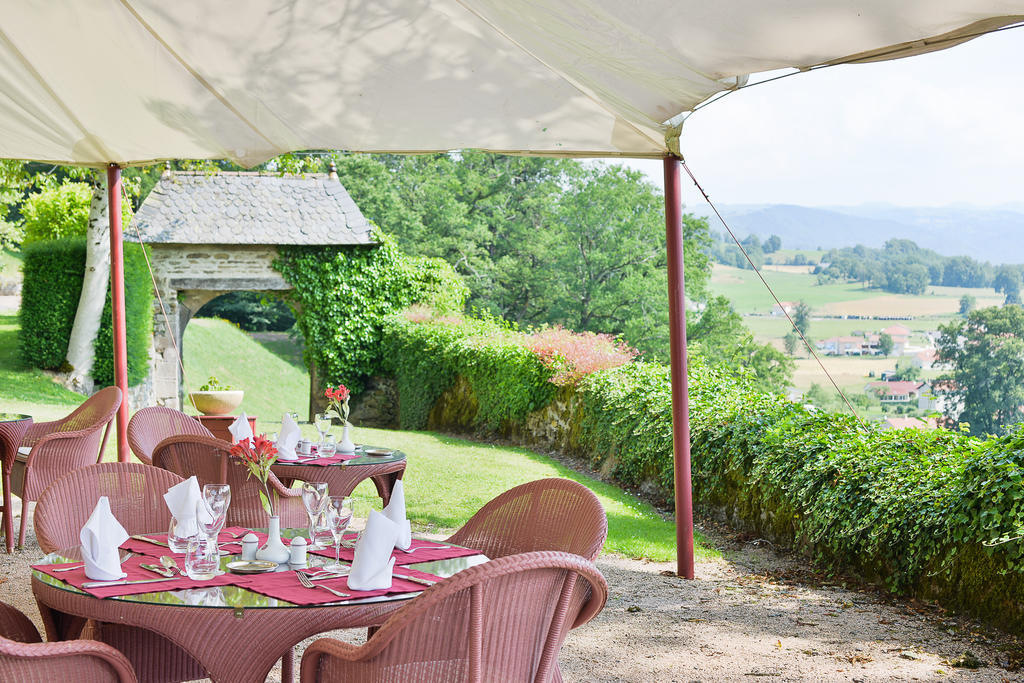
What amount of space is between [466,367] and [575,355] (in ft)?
8.88

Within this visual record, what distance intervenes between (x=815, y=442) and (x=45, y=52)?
5.08m

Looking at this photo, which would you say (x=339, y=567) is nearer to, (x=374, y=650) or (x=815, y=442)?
(x=374, y=650)

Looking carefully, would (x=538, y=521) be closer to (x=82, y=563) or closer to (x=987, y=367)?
(x=82, y=563)

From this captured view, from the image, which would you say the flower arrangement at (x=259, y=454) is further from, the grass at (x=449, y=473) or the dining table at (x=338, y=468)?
the grass at (x=449, y=473)

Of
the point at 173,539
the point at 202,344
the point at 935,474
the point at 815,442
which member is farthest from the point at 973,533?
the point at 202,344

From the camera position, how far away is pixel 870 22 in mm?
3076

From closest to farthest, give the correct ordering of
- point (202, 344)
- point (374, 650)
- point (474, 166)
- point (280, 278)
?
point (374, 650) < point (280, 278) < point (202, 344) < point (474, 166)

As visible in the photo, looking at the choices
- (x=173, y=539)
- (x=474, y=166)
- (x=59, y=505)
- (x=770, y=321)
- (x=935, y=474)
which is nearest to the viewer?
(x=173, y=539)

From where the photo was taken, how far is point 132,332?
1332cm

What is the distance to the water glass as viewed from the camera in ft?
7.42

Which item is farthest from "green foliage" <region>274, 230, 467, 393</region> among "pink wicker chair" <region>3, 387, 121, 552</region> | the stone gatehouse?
"pink wicker chair" <region>3, 387, 121, 552</region>

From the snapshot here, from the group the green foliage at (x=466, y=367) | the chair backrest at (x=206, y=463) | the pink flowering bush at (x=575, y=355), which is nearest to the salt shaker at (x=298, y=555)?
the chair backrest at (x=206, y=463)

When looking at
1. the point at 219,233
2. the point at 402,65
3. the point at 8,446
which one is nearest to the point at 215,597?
the point at 402,65

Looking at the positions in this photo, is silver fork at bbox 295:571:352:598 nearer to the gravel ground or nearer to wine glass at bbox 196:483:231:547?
wine glass at bbox 196:483:231:547
